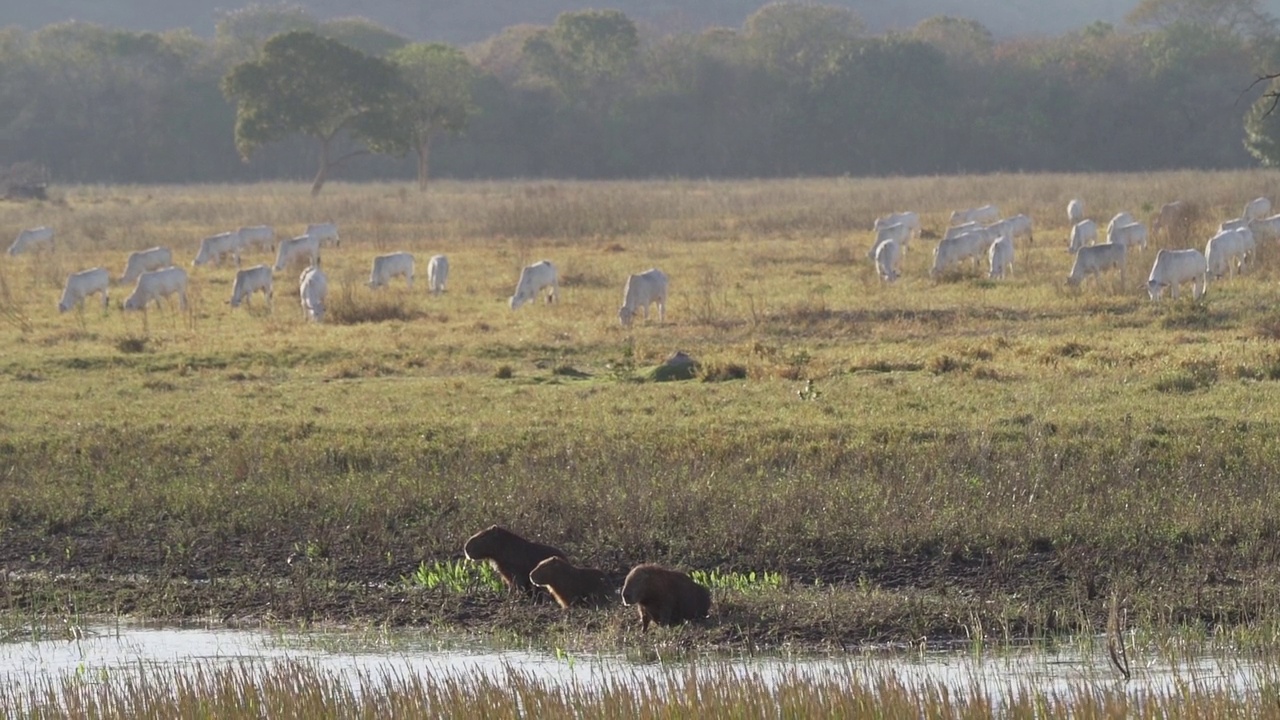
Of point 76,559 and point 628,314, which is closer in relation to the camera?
point 76,559

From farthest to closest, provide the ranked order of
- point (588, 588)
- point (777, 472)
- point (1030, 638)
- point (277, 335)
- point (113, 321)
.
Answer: point (113, 321), point (277, 335), point (777, 472), point (588, 588), point (1030, 638)

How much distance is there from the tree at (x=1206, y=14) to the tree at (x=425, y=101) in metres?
35.3

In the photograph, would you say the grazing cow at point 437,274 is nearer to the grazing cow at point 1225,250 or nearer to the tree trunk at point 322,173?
the grazing cow at point 1225,250

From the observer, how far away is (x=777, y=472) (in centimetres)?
1114

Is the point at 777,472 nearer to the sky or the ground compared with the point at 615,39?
nearer to the ground

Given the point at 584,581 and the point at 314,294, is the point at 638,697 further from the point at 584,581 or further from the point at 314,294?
the point at 314,294

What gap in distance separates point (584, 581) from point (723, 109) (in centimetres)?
6552

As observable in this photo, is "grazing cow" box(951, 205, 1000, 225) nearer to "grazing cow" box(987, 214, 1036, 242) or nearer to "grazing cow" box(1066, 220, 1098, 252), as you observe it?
"grazing cow" box(987, 214, 1036, 242)

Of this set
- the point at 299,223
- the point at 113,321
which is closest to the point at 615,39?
the point at 299,223

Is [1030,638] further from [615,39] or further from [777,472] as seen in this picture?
[615,39]

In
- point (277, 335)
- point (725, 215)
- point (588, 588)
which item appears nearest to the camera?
point (588, 588)

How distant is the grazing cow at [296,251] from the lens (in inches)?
1096

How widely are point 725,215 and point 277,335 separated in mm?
18948

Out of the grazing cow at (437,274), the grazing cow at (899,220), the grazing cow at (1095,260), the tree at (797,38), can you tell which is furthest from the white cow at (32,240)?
the tree at (797,38)
